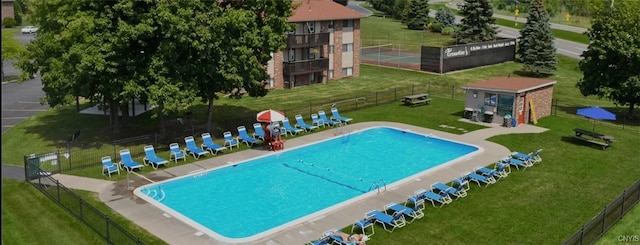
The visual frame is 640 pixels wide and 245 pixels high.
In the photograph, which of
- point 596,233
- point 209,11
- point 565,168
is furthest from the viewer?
point 209,11

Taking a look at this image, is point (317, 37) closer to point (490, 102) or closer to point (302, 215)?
point (490, 102)

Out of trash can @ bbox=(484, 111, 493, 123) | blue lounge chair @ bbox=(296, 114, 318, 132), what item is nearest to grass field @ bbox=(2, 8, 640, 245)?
trash can @ bbox=(484, 111, 493, 123)

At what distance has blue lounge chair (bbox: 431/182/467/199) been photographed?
22323mm

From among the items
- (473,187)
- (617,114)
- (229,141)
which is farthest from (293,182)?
(617,114)

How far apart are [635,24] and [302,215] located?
27.7m

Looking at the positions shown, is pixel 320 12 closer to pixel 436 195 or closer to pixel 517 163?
pixel 517 163

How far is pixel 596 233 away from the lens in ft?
60.8

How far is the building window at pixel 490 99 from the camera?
3523 cm

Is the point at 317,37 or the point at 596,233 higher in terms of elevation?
the point at 317,37

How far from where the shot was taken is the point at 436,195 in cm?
2180

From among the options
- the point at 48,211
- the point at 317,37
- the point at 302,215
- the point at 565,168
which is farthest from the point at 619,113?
the point at 48,211

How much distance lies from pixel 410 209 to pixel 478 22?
5431 centimetres

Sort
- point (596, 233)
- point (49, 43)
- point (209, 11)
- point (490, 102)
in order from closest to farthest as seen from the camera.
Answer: point (596, 233) → point (209, 11) → point (49, 43) → point (490, 102)

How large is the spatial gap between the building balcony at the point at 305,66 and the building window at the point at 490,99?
59.5 feet
